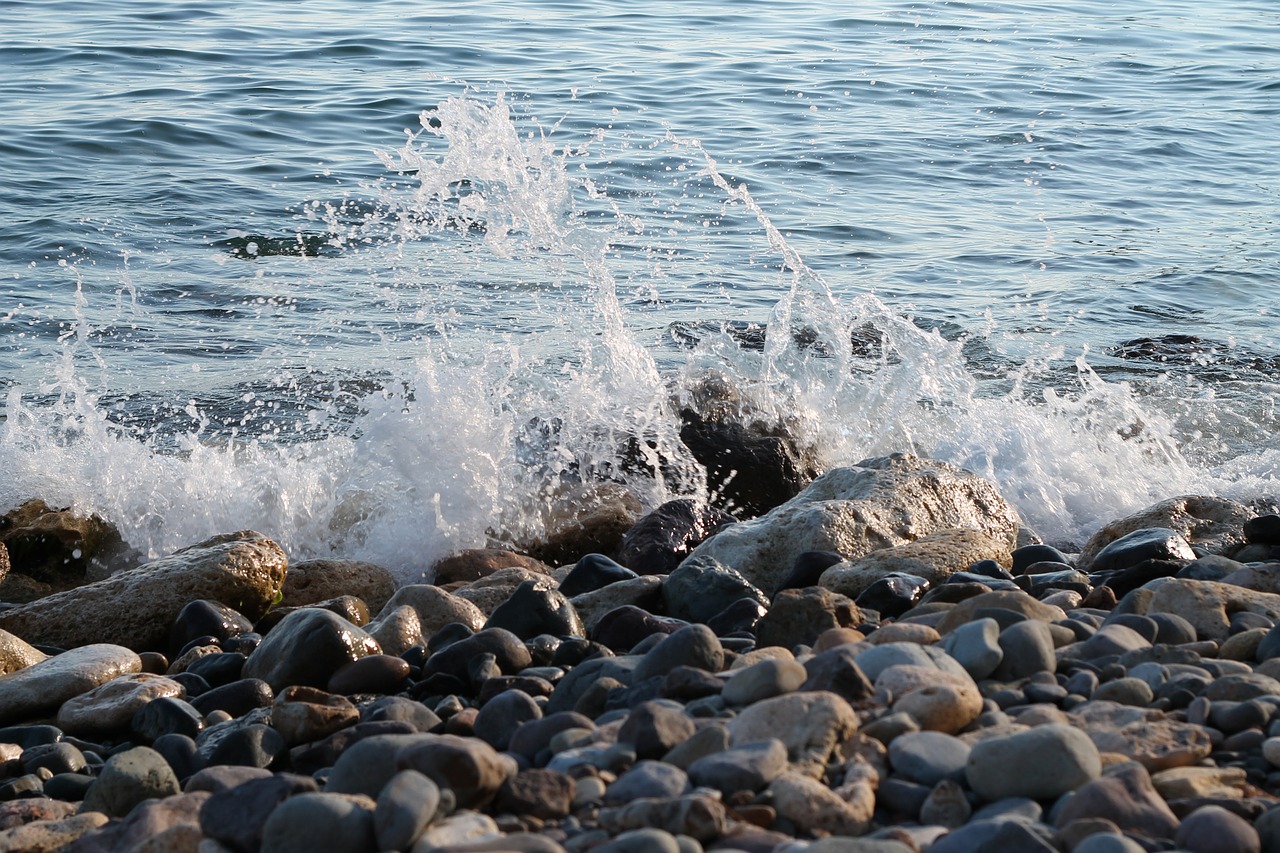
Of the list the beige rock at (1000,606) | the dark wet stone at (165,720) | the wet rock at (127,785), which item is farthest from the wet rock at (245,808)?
the beige rock at (1000,606)

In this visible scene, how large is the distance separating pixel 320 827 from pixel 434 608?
71.3 inches

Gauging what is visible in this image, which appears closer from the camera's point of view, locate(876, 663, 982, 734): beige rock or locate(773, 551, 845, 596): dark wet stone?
locate(876, 663, 982, 734): beige rock

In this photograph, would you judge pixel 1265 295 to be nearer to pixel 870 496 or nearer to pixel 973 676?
pixel 870 496

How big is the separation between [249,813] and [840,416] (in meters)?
4.33

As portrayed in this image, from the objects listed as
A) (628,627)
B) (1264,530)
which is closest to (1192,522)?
(1264,530)

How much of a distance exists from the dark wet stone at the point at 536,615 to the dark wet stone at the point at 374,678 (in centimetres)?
35

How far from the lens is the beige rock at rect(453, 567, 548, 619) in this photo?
416 cm

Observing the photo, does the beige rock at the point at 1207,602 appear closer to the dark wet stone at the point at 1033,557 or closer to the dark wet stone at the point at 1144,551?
the dark wet stone at the point at 1144,551

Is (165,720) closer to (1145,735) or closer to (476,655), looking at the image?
(476,655)

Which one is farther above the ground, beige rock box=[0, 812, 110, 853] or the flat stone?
the flat stone

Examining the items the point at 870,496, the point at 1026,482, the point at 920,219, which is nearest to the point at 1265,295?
the point at 920,219

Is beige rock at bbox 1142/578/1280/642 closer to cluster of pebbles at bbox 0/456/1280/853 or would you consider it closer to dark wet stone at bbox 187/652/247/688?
cluster of pebbles at bbox 0/456/1280/853

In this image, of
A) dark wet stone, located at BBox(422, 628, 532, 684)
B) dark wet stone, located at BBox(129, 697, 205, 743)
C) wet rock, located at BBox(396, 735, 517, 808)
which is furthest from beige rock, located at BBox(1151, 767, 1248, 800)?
dark wet stone, located at BBox(129, 697, 205, 743)

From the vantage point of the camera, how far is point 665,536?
479 cm
